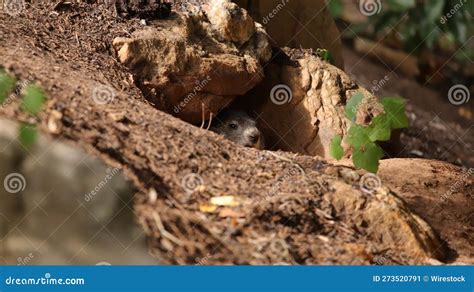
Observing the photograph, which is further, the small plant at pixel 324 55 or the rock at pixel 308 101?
the small plant at pixel 324 55

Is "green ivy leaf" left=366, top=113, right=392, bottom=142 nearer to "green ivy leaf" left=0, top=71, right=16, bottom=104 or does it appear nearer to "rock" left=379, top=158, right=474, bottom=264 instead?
"rock" left=379, top=158, right=474, bottom=264

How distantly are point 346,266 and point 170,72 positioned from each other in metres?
2.32

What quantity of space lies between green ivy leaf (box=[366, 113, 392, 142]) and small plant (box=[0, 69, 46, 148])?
1790 mm

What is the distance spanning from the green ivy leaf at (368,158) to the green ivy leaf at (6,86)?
1.84 metres

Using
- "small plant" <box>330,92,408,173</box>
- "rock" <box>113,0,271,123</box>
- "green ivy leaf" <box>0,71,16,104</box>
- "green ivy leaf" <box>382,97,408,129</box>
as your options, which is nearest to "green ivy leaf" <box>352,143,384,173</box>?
"small plant" <box>330,92,408,173</box>

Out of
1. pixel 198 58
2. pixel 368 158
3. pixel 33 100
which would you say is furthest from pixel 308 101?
pixel 33 100

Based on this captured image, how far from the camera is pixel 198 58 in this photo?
5035mm

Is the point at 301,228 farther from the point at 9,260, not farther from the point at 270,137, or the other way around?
the point at 270,137

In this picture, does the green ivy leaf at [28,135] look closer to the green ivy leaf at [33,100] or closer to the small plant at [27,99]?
the small plant at [27,99]

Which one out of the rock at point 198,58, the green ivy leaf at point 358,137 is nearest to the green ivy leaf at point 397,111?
the green ivy leaf at point 358,137

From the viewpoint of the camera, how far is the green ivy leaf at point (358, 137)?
12.9 feet

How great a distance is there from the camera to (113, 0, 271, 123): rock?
15.6 ft

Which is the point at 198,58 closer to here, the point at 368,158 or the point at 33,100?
the point at 368,158

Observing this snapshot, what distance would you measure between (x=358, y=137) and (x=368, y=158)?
14 cm
